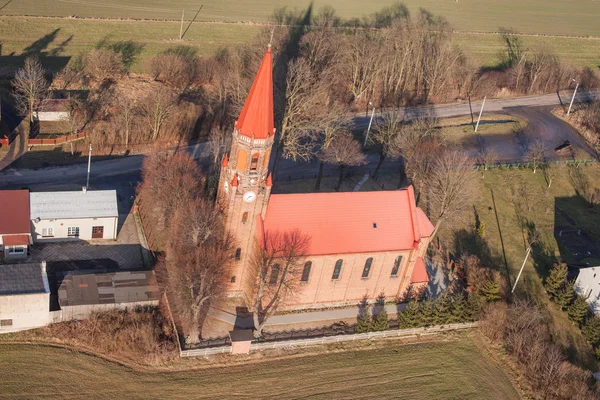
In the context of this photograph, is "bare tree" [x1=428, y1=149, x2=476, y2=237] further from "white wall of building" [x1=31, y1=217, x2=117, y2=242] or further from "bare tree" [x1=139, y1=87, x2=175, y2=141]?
"bare tree" [x1=139, y1=87, x2=175, y2=141]

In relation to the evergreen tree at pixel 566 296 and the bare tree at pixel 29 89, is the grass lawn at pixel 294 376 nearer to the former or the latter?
the evergreen tree at pixel 566 296

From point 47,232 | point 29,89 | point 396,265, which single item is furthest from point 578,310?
point 29,89

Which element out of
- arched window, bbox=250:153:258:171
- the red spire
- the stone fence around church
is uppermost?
the red spire

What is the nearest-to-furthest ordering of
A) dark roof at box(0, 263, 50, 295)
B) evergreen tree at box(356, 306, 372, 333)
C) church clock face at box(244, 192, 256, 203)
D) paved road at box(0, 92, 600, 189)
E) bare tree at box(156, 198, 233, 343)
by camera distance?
1. dark roof at box(0, 263, 50, 295)
2. church clock face at box(244, 192, 256, 203)
3. bare tree at box(156, 198, 233, 343)
4. evergreen tree at box(356, 306, 372, 333)
5. paved road at box(0, 92, 600, 189)

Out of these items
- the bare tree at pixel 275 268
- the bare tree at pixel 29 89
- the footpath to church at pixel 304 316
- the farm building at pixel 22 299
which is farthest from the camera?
the bare tree at pixel 29 89

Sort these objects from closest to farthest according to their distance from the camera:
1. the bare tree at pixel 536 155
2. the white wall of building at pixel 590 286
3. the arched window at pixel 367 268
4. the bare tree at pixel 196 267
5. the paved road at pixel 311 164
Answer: the bare tree at pixel 196 267
the arched window at pixel 367 268
the white wall of building at pixel 590 286
the paved road at pixel 311 164
the bare tree at pixel 536 155

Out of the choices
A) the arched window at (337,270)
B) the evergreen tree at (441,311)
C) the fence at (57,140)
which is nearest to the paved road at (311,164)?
the fence at (57,140)

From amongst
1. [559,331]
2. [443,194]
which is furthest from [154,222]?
[559,331]

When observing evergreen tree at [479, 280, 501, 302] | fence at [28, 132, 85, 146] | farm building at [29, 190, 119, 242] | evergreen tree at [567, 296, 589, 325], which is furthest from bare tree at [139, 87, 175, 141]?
evergreen tree at [567, 296, 589, 325]
